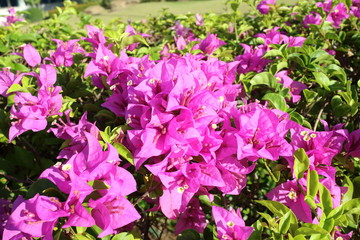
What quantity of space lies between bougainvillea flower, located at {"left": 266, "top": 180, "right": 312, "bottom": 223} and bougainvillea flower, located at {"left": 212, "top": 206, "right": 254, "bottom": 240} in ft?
0.40

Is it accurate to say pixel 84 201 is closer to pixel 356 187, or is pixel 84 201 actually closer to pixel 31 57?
pixel 356 187

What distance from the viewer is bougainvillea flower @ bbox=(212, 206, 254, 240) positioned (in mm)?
720

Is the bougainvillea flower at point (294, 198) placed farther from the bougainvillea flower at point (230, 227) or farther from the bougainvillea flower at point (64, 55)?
the bougainvillea flower at point (64, 55)

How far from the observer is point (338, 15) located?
1.72m

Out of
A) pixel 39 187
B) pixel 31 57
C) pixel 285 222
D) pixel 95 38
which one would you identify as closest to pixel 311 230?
pixel 285 222

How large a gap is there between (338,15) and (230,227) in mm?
1491

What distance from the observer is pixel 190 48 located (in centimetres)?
140

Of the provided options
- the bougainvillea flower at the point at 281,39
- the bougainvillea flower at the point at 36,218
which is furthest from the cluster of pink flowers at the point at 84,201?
the bougainvillea flower at the point at 281,39

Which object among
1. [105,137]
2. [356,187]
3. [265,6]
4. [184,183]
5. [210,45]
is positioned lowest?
[356,187]

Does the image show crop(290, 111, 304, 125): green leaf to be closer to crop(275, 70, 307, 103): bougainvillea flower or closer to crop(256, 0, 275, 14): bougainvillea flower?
crop(275, 70, 307, 103): bougainvillea flower

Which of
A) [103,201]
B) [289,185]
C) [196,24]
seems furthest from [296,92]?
[196,24]

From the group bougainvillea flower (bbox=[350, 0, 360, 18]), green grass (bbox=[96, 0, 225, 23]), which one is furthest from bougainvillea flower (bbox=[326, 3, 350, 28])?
green grass (bbox=[96, 0, 225, 23])

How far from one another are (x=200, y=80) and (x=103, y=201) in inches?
16.1

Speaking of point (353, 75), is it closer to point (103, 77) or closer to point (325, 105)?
point (325, 105)
